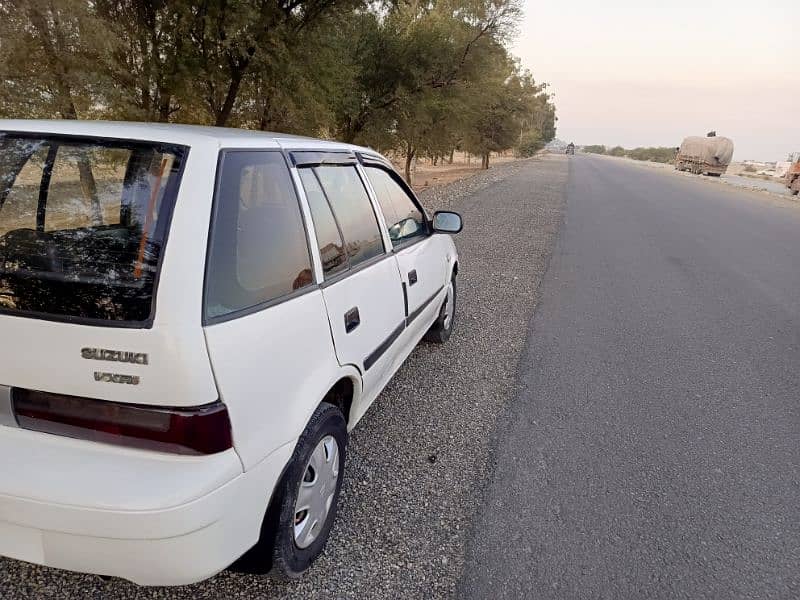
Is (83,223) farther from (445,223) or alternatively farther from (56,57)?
(56,57)

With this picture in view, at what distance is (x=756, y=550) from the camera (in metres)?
2.48

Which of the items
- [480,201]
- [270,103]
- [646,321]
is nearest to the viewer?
[646,321]

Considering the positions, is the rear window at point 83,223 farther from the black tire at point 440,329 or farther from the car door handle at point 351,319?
the black tire at point 440,329

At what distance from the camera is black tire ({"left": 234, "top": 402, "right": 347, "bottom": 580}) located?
6.24ft

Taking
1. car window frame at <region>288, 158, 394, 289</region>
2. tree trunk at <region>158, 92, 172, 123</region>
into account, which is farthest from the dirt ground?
car window frame at <region>288, 158, 394, 289</region>

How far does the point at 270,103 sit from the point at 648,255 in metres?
8.63

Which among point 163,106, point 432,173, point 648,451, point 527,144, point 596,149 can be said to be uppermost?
point 596,149

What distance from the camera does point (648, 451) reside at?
10.7 ft

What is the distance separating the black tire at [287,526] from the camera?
190cm

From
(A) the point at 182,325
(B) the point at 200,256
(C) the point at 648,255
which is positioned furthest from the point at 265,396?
(C) the point at 648,255

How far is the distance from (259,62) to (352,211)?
8.57 meters

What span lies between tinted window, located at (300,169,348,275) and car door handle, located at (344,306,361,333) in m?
0.20

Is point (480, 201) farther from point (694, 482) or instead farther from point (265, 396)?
point (265, 396)

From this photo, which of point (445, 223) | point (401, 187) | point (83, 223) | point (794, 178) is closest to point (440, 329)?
point (445, 223)
